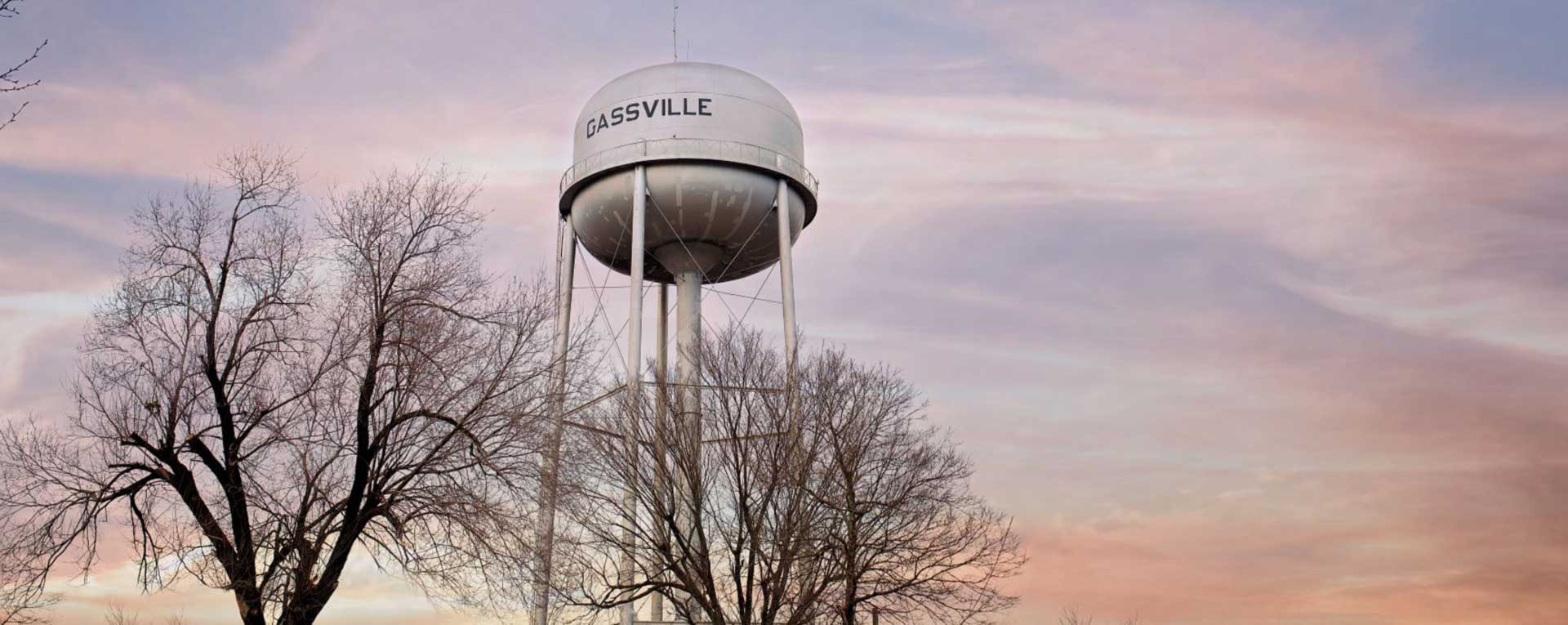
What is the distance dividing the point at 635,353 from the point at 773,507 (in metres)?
4.25

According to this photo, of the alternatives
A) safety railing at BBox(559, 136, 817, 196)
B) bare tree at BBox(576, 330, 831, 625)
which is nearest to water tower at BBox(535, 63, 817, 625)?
safety railing at BBox(559, 136, 817, 196)

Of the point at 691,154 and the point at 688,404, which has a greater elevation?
the point at 691,154

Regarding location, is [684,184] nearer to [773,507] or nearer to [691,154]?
[691,154]

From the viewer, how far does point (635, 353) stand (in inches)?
883

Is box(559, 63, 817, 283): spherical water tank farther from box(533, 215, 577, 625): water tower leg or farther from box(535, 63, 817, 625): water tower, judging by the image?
box(533, 215, 577, 625): water tower leg

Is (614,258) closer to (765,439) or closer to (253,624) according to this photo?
(765,439)

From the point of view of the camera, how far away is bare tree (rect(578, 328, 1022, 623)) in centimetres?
1958

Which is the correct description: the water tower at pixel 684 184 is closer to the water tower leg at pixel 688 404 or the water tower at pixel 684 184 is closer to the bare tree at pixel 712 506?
the water tower leg at pixel 688 404

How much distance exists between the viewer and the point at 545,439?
1628cm

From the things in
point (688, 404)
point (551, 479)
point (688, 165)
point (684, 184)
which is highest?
point (688, 165)

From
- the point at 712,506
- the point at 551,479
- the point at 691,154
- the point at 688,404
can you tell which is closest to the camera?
the point at 551,479

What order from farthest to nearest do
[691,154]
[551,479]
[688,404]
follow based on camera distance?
[691,154] → [688,404] → [551,479]

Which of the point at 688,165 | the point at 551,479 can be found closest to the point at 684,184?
the point at 688,165

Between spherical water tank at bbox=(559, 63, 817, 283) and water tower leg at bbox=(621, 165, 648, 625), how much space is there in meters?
0.36
